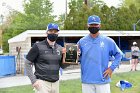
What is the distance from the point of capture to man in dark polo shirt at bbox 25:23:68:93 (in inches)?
245

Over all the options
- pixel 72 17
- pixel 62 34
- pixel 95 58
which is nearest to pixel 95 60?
pixel 95 58

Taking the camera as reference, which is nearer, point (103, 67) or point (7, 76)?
point (103, 67)

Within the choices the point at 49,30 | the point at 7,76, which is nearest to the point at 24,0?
the point at 7,76

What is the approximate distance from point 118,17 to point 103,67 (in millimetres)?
37337

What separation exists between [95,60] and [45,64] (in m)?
0.82

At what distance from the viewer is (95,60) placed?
605 cm

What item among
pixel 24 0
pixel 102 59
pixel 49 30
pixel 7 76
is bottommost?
pixel 7 76

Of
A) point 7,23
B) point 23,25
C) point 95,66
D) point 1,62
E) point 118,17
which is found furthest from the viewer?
point 7,23

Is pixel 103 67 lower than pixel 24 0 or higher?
lower

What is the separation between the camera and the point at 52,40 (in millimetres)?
6336

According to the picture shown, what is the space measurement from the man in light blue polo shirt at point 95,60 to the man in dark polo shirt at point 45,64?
1.51 ft

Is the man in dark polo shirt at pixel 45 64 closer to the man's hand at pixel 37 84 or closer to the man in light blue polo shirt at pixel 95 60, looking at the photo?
the man's hand at pixel 37 84

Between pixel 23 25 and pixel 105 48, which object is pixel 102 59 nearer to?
pixel 105 48

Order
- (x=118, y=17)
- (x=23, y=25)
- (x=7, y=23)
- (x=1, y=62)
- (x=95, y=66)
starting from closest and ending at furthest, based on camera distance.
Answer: (x=95, y=66) → (x=1, y=62) → (x=118, y=17) → (x=23, y=25) → (x=7, y=23)
